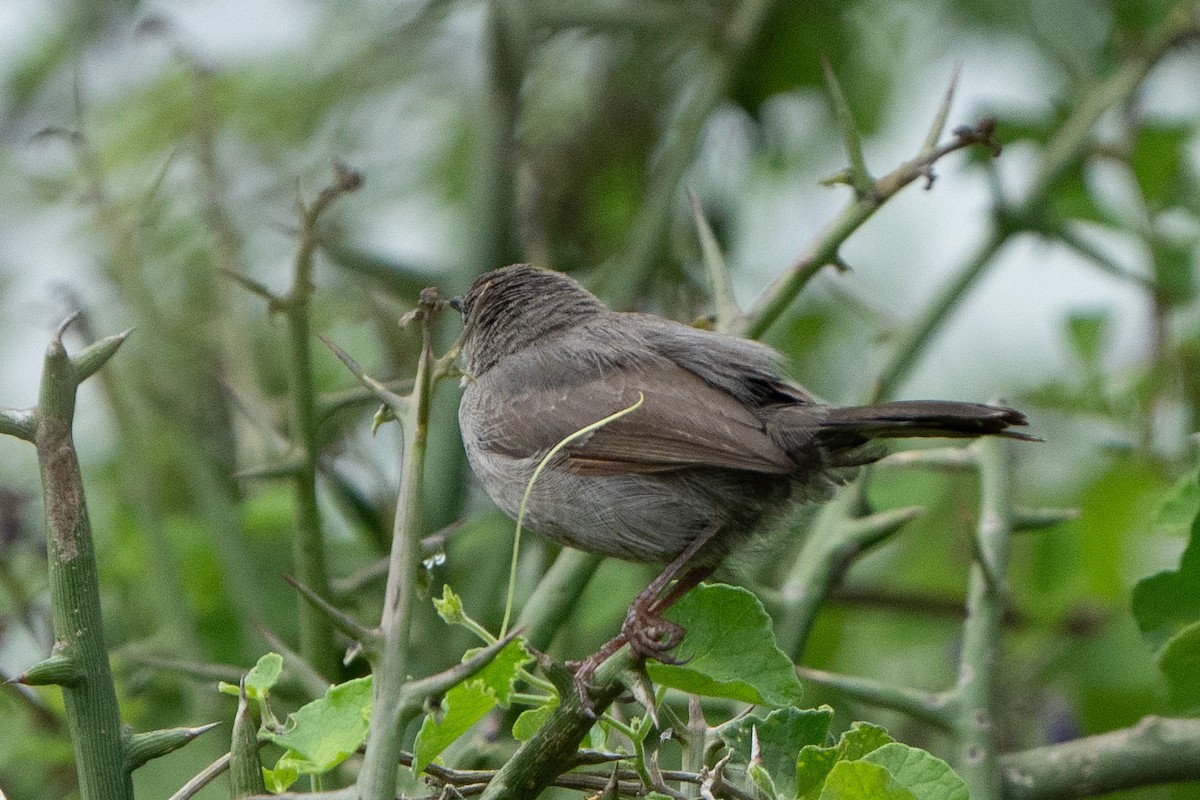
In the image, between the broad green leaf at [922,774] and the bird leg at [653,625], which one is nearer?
the broad green leaf at [922,774]

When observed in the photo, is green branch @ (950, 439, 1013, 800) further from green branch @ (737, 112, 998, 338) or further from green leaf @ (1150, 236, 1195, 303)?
green leaf @ (1150, 236, 1195, 303)

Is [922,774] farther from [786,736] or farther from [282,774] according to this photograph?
[282,774]

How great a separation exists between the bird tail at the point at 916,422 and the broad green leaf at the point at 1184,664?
38cm

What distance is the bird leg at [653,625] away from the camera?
71.0 inches

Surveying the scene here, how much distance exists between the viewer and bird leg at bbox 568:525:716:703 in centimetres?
180

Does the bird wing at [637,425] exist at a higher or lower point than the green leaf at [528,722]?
higher

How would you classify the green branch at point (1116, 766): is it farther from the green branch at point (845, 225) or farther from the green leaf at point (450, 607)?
the green leaf at point (450, 607)

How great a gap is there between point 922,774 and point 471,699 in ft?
1.73

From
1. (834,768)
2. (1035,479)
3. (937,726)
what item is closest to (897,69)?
(1035,479)

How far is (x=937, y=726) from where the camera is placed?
248cm

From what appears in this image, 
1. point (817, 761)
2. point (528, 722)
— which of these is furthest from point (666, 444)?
point (817, 761)

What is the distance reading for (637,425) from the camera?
9.34 ft

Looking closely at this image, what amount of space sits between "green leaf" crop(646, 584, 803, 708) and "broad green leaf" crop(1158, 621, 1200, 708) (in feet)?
2.76

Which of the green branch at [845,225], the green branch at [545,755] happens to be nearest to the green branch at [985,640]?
the green branch at [845,225]
